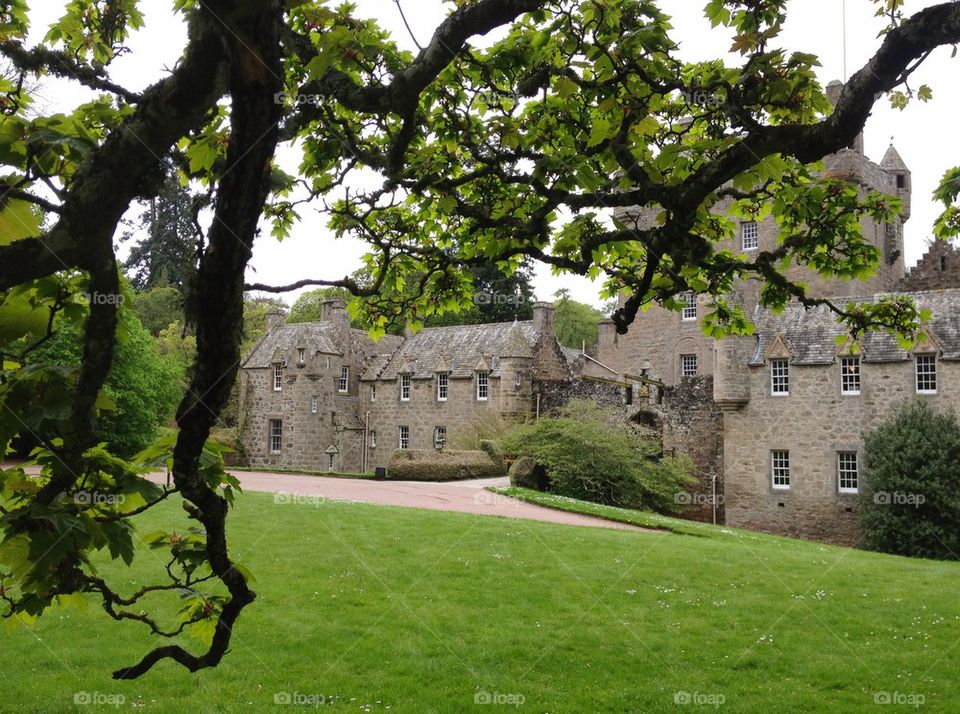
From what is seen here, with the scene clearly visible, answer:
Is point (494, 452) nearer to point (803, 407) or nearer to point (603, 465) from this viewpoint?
point (603, 465)

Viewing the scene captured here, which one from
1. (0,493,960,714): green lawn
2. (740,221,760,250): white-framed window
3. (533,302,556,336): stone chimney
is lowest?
(0,493,960,714): green lawn

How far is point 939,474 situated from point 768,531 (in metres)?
6.92

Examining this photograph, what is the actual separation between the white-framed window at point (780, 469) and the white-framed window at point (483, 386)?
47.0ft

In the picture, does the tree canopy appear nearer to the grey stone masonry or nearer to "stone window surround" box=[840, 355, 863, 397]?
"stone window surround" box=[840, 355, 863, 397]

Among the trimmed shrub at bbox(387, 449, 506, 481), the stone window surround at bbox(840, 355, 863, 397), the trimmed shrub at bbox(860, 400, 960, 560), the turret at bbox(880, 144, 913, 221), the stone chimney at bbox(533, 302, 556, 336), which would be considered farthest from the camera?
the turret at bbox(880, 144, 913, 221)

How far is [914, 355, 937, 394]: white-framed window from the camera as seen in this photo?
27.9 m

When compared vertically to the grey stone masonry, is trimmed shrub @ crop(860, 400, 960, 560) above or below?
below

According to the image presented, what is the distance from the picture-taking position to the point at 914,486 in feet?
82.9

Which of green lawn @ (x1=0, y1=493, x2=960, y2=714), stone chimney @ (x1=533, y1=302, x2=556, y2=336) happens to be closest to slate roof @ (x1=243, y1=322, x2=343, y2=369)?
stone chimney @ (x1=533, y1=302, x2=556, y2=336)

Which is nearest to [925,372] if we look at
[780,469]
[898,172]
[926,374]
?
[926,374]

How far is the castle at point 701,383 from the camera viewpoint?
29.3 meters

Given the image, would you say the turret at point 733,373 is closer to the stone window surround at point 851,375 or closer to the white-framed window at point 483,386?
the stone window surround at point 851,375

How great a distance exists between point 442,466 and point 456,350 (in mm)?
10906

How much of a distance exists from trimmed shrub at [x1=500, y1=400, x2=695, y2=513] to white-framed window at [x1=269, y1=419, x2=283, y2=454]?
18.6 m
